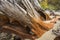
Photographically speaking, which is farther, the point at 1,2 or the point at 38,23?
the point at 38,23

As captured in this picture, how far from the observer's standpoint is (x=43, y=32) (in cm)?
220

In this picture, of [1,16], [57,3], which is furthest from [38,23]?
[57,3]

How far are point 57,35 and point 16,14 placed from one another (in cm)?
57

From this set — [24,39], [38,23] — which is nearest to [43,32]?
[38,23]

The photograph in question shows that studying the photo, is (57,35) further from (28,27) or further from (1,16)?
(1,16)

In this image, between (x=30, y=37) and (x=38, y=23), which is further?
(x=38, y=23)

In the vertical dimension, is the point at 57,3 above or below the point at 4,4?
above

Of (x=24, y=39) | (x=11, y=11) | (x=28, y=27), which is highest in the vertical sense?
(x=11, y=11)

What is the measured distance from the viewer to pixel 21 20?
2.06 meters

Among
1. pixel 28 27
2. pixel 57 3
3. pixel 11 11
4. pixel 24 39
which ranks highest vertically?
pixel 57 3

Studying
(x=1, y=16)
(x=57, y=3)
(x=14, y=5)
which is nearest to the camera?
(x=1, y=16)

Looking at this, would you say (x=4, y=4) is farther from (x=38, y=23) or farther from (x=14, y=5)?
(x=38, y=23)

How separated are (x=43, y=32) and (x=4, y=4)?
64 centimetres

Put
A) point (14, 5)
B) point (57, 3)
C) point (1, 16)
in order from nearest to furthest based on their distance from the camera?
1. point (1, 16)
2. point (14, 5)
3. point (57, 3)
